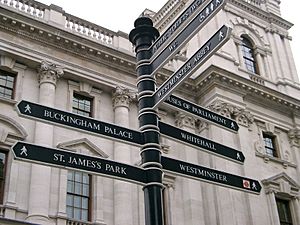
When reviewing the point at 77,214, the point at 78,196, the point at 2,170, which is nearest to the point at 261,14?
the point at 78,196

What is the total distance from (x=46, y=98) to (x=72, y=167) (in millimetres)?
12099

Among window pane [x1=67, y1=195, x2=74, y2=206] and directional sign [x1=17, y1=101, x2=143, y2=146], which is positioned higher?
window pane [x1=67, y1=195, x2=74, y2=206]

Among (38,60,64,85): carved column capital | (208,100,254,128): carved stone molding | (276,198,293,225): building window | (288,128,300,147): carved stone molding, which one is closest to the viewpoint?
(38,60,64,85): carved column capital

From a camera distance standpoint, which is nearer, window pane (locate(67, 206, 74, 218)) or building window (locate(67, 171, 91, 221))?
window pane (locate(67, 206, 74, 218))

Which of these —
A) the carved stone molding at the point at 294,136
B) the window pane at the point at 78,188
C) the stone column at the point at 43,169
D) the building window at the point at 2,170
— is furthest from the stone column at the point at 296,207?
Answer: the building window at the point at 2,170

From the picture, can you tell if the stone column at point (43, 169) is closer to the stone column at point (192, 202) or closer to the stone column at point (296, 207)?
the stone column at point (192, 202)

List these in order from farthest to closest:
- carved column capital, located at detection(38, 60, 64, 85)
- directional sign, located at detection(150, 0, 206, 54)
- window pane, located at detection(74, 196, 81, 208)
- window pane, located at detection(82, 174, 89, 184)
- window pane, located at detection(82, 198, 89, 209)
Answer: carved column capital, located at detection(38, 60, 64, 85) → window pane, located at detection(82, 174, 89, 184) → window pane, located at detection(82, 198, 89, 209) → window pane, located at detection(74, 196, 81, 208) → directional sign, located at detection(150, 0, 206, 54)

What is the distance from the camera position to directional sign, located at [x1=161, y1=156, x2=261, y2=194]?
7434 millimetres

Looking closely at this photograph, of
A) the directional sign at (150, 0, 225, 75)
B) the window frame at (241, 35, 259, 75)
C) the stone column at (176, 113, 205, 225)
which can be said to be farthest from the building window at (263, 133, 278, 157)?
the directional sign at (150, 0, 225, 75)

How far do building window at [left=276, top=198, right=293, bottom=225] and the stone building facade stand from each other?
6 cm

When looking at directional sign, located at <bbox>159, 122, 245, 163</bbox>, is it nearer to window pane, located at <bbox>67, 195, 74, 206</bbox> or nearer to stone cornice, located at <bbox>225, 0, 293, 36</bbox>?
window pane, located at <bbox>67, 195, 74, 206</bbox>

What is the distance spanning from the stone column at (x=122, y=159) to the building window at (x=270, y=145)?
7.51m

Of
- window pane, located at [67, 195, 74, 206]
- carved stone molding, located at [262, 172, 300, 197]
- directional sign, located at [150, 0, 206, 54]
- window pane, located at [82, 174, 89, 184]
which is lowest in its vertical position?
directional sign, located at [150, 0, 206, 54]

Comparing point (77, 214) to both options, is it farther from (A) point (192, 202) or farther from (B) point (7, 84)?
(B) point (7, 84)
